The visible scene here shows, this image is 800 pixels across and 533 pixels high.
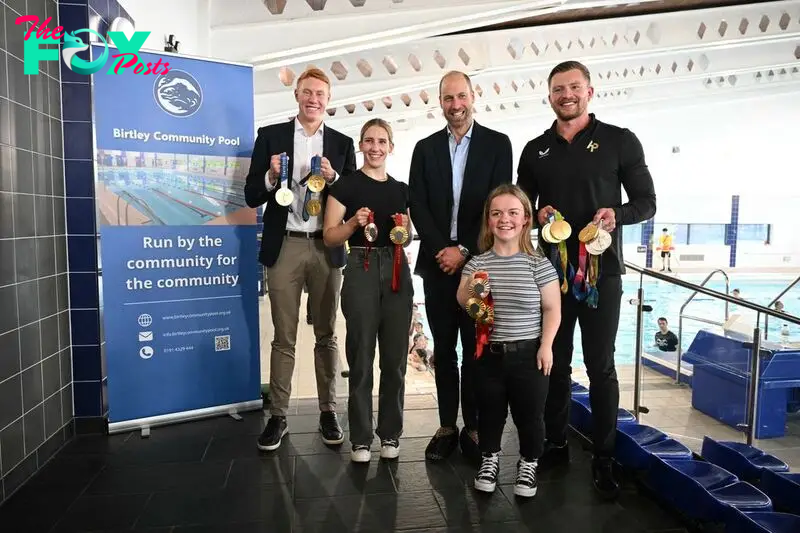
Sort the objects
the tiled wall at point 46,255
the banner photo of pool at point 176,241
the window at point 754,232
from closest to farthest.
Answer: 1. the tiled wall at point 46,255
2. the banner photo of pool at point 176,241
3. the window at point 754,232

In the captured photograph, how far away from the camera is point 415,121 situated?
15070 mm

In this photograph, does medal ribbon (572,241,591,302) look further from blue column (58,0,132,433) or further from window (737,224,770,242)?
window (737,224,770,242)

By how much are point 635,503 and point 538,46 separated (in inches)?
279

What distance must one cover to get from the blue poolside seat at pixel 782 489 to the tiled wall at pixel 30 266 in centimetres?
322

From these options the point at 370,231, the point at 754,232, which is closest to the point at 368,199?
the point at 370,231

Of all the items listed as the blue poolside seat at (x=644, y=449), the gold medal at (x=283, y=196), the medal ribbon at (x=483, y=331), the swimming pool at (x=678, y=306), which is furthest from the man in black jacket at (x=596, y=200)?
the gold medal at (x=283, y=196)

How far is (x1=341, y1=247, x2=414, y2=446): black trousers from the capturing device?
2574mm

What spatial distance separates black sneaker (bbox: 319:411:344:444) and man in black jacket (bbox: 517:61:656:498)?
1235 millimetres

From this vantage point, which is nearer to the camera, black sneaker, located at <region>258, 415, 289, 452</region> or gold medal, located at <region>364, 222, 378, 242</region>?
gold medal, located at <region>364, 222, 378, 242</region>

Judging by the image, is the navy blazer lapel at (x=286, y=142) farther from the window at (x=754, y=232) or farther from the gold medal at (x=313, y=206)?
the window at (x=754, y=232)

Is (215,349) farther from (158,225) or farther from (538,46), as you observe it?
(538,46)

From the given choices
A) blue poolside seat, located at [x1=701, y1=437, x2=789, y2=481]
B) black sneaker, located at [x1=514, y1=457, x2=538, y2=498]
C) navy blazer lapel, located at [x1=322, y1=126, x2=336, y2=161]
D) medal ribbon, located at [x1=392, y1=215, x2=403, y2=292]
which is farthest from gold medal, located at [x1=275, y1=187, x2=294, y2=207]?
blue poolside seat, located at [x1=701, y1=437, x2=789, y2=481]

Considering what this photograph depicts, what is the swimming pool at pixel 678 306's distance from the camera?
18.7 feet

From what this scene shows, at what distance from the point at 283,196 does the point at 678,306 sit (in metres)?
11.2
